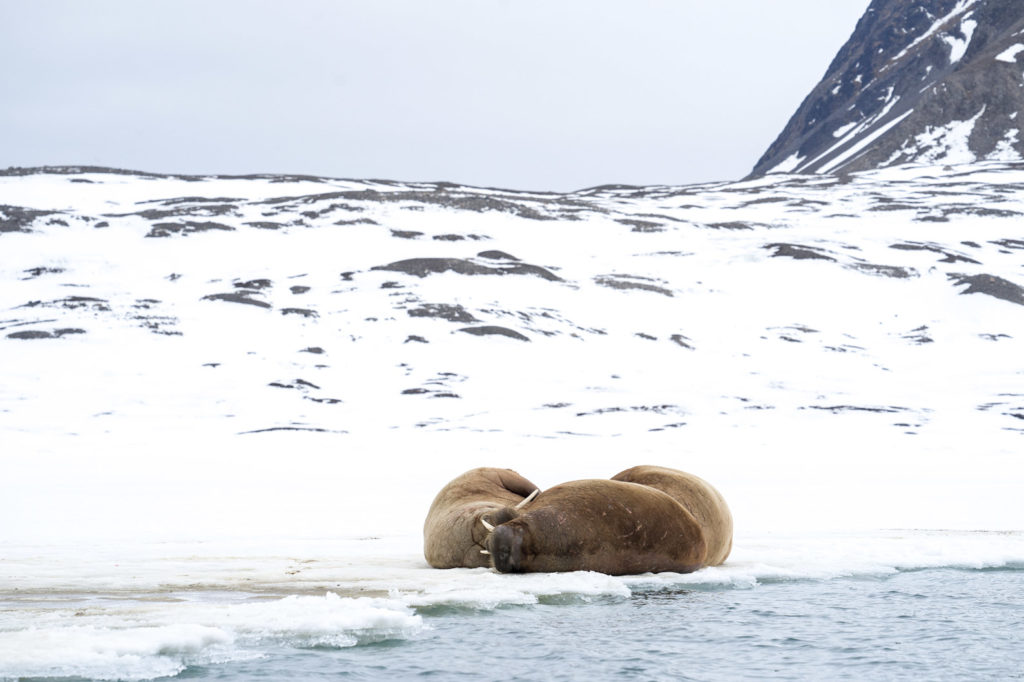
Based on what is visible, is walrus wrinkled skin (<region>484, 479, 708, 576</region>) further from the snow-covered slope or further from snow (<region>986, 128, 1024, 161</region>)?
snow (<region>986, 128, 1024, 161</region>)

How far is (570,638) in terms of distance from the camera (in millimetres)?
7680

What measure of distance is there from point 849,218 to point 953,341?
3161cm

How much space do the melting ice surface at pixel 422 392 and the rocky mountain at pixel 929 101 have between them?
51.0 m

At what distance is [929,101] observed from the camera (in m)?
136

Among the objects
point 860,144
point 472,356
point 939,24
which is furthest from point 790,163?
point 472,356

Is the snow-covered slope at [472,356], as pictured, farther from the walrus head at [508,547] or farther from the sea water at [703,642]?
the sea water at [703,642]

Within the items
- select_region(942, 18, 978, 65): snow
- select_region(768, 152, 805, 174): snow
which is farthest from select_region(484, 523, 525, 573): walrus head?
select_region(942, 18, 978, 65): snow

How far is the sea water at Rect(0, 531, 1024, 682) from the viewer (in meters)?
6.75

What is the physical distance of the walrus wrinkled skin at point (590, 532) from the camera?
9.68 m

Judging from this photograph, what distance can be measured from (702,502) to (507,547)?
6.62 ft

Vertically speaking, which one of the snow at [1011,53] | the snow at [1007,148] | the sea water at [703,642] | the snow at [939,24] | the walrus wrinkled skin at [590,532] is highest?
the snow at [939,24]

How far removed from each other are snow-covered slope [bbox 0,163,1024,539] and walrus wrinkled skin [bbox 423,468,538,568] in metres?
4.08

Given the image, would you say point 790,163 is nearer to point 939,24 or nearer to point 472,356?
point 939,24

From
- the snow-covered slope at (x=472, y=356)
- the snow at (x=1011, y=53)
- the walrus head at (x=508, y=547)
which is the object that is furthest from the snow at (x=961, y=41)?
the walrus head at (x=508, y=547)
